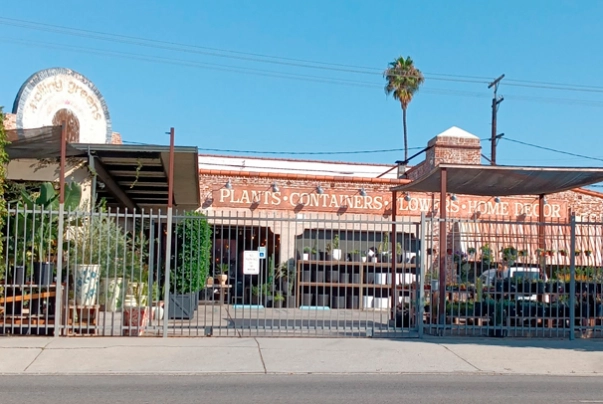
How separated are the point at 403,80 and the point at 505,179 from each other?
32380 millimetres

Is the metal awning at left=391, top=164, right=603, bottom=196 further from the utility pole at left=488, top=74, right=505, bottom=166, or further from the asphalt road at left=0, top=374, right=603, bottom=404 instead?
the utility pole at left=488, top=74, right=505, bottom=166

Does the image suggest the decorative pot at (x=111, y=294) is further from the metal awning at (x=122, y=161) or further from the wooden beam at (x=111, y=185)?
the wooden beam at (x=111, y=185)

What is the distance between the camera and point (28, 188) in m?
16.9

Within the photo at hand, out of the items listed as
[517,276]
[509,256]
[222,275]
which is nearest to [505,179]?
[509,256]

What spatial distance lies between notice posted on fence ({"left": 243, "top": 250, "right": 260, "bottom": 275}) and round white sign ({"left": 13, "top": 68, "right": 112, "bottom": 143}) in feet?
21.4

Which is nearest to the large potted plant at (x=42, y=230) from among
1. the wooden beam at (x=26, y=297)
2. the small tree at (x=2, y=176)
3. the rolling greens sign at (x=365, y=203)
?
the wooden beam at (x=26, y=297)

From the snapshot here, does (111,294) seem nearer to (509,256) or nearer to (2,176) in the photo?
(2,176)

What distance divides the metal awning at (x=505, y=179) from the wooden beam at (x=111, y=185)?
6503 millimetres

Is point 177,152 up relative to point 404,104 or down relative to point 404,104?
down

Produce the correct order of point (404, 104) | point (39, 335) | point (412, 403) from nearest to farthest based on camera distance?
point (412, 403) < point (39, 335) < point (404, 104)

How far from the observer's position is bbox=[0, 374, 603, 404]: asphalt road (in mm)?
8789

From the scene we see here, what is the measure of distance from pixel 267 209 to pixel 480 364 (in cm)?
1298

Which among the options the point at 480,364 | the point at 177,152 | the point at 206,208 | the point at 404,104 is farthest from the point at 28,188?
the point at 404,104

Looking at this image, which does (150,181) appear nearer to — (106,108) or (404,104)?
(106,108)
